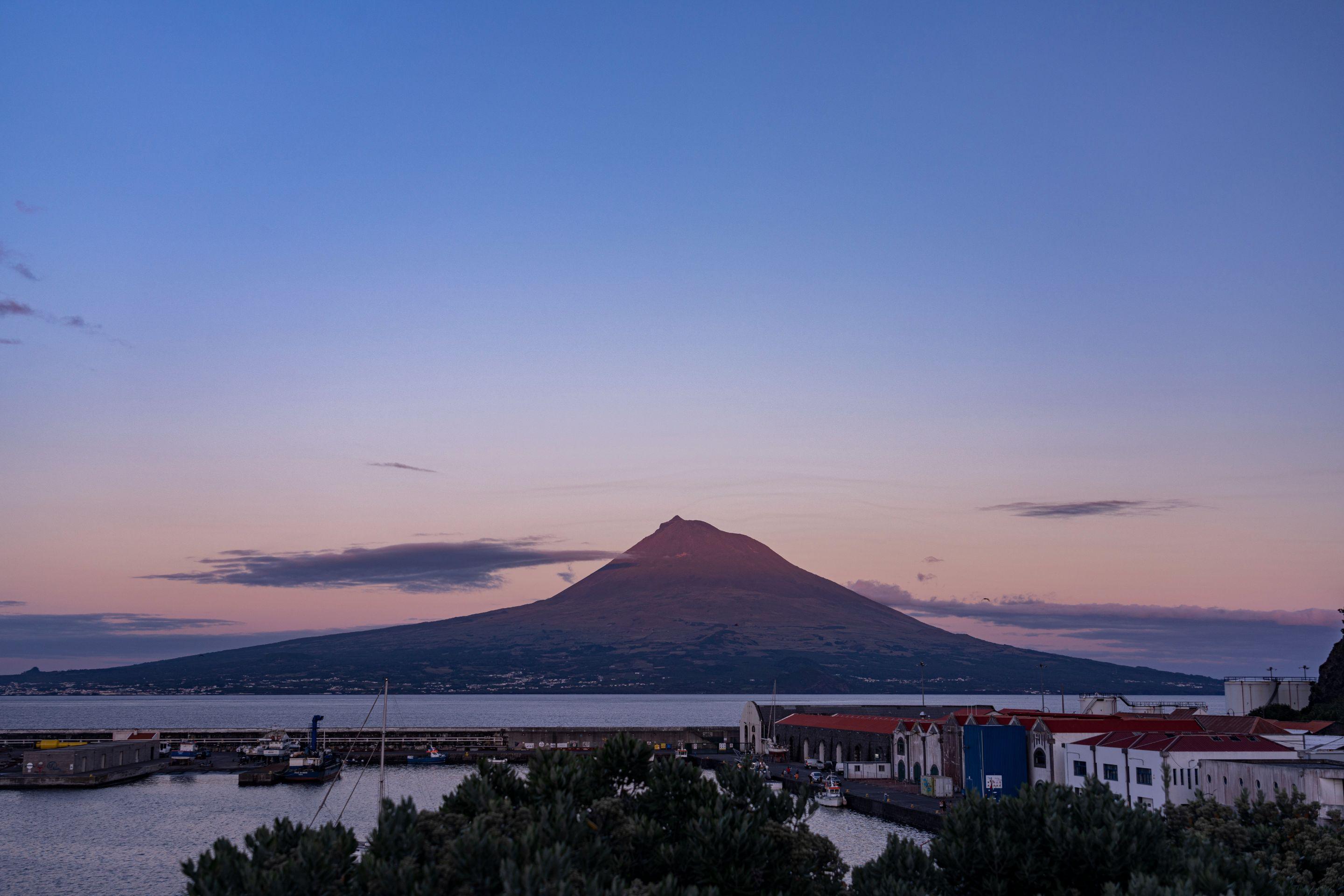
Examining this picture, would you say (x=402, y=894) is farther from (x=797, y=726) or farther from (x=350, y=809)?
(x=797, y=726)

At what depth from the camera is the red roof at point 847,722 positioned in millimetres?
89938

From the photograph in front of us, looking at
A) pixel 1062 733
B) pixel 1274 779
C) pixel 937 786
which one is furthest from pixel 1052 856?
pixel 937 786

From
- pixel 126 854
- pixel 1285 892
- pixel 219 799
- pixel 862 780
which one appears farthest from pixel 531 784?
pixel 219 799

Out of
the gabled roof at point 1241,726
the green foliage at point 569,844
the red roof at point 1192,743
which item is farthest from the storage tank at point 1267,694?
the green foliage at point 569,844

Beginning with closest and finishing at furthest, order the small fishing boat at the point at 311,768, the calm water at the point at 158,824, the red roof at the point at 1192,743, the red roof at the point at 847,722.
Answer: the calm water at the point at 158,824, the red roof at the point at 1192,743, the red roof at the point at 847,722, the small fishing boat at the point at 311,768

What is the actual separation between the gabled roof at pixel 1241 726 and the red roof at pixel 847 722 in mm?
21588

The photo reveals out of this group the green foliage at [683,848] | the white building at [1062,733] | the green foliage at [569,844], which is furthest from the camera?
the white building at [1062,733]

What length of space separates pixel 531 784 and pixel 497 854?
4.21 meters

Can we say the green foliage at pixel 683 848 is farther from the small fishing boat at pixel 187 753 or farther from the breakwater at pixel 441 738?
the small fishing boat at pixel 187 753

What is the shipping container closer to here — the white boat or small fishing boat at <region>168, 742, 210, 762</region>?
the white boat

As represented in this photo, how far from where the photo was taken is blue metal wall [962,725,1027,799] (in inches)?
2793

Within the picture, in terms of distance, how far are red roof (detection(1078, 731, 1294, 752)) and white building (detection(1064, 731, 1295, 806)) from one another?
35 millimetres

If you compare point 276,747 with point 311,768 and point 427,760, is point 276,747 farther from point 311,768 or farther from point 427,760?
point 427,760

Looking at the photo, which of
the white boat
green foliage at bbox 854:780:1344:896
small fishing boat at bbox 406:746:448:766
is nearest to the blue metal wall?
green foliage at bbox 854:780:1344:896
